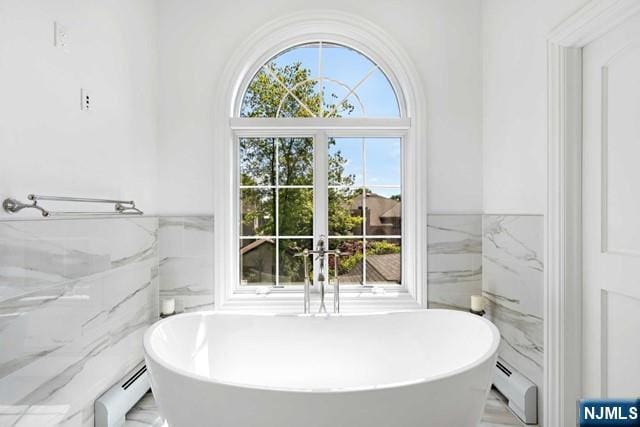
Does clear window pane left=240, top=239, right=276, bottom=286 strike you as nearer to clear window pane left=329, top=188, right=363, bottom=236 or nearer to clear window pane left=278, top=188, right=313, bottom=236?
clear window pane left=278, top=188, right=313, bottom=236

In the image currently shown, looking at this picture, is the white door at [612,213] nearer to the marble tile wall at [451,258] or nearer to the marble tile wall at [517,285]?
the marble tile wall at [517,285]

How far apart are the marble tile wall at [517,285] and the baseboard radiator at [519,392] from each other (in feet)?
0.15

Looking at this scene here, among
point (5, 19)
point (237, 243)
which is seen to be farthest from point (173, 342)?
point (5, 19)

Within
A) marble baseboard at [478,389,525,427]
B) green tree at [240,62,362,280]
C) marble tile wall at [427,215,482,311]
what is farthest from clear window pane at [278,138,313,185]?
marble baseboard at [478,389,525,427]

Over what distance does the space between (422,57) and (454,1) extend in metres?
0.44

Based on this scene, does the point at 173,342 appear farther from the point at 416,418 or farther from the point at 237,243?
the point at 416,418

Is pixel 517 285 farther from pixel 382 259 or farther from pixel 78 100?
pixel 78 100

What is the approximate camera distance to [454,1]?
2.49 meters

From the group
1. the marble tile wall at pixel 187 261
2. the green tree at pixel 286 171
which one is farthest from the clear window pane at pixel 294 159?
the marble tile wall at pixel 187 261

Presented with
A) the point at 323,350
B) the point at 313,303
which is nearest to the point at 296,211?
the point at 313,303

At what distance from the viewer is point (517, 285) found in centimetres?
208

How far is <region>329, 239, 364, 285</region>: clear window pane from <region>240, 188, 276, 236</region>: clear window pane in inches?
18.4

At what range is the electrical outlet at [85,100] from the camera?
1715 mm

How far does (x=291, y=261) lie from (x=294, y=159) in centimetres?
73
